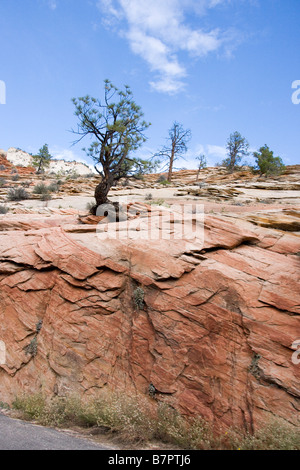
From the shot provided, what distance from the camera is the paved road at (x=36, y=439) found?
3.75 m

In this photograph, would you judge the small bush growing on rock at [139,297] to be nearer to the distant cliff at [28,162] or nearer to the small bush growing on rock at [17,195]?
the small bush growing on rock at [17,195]

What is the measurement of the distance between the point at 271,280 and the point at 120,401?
417 centimetres

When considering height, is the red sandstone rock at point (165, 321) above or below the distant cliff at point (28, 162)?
below

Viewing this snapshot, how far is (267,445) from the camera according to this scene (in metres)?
3.80

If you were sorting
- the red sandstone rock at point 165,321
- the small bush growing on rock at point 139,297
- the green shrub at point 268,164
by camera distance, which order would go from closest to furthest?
the red sandstone rock at point 165,321, the small bush growing on rock at point 139,297, the green shrub at point 268,164

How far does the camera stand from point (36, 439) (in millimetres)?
3918

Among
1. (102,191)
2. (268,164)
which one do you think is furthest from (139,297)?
(268,164)

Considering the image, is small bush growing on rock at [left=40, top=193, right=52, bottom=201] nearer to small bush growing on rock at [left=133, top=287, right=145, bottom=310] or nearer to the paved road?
small bush growing on rock at [left=133, top=287, right=145, bottom=310]

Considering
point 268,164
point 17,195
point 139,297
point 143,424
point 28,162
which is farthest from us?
point 28,162

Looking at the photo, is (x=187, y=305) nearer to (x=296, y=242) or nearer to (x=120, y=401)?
(x=120, y=401)

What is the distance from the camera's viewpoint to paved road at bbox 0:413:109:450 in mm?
3750

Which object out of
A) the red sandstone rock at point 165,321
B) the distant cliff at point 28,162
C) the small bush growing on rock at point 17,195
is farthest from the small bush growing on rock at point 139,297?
the distant cliff at point 28,162

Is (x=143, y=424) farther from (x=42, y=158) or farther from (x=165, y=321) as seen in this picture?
(x=42, y=158)
